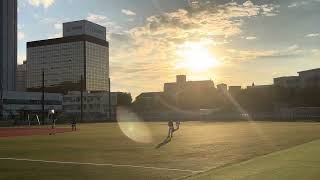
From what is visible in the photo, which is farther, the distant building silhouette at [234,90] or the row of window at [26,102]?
the distant building silhouette at [234,90]

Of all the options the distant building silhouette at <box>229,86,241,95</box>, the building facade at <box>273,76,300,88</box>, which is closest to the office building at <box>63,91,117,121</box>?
the distant building silhouette at <box>229,86,241,95</box>

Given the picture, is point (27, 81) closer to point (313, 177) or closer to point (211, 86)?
point (211, 86)

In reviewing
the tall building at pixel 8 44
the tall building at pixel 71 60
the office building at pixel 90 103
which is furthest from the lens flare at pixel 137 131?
the tall building at pixel 8 44

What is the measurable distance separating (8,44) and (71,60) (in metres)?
30.1

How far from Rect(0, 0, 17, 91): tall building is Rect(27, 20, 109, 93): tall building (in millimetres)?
6283

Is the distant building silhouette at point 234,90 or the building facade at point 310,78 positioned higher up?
the building facade at point 310,78

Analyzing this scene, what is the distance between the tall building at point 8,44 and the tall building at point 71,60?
20.6 ft

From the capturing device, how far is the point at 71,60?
159875 mm

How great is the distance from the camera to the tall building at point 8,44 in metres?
172

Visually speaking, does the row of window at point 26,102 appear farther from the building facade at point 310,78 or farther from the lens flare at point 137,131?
the building facade at point 310,78

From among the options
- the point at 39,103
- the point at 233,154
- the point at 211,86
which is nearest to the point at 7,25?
the point at 39,103

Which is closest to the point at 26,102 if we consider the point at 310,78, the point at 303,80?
the point at 303,80

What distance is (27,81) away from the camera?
18288 centimetres

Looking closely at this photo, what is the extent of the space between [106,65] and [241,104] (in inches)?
1956
